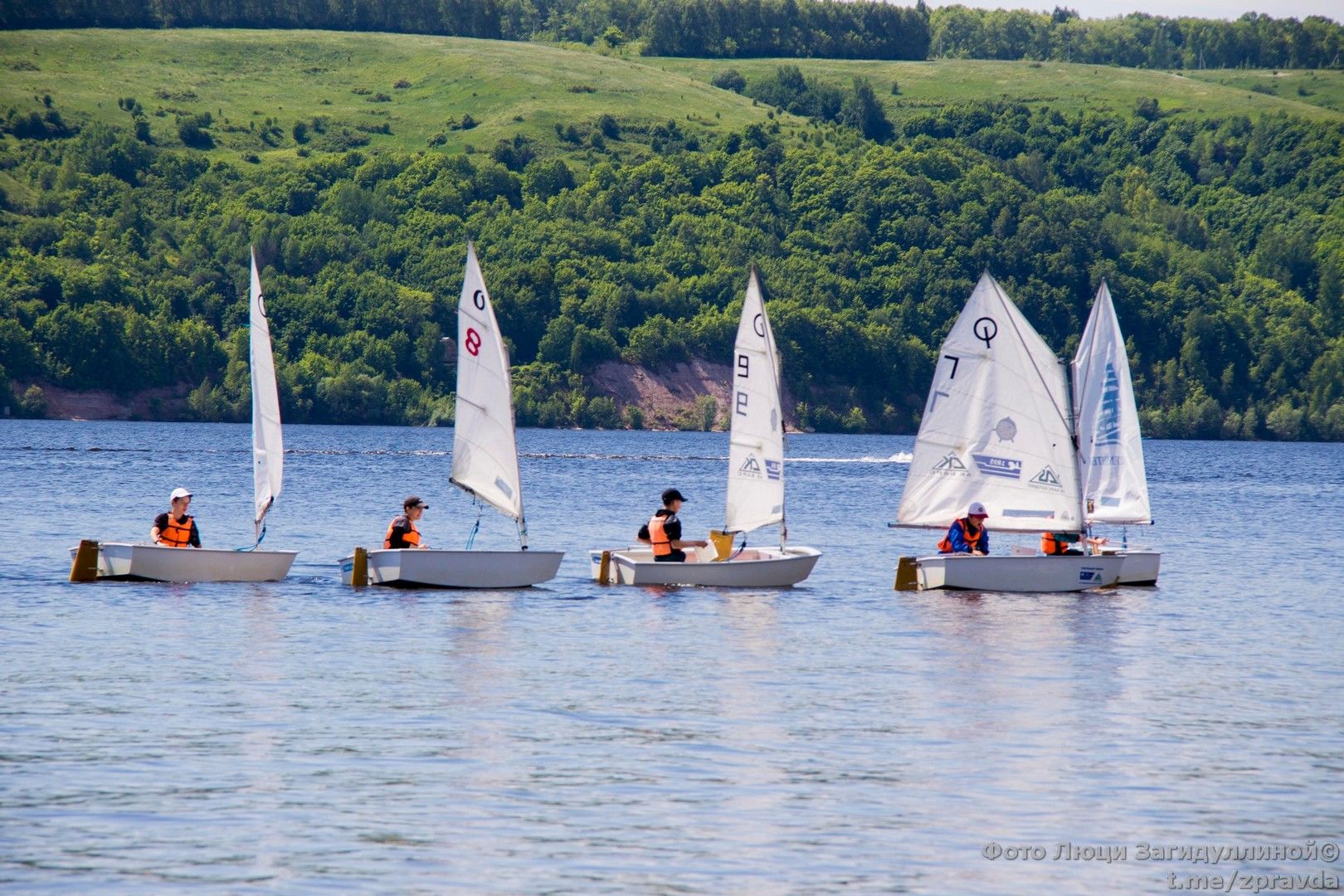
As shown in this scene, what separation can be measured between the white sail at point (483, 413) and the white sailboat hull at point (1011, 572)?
384 inches

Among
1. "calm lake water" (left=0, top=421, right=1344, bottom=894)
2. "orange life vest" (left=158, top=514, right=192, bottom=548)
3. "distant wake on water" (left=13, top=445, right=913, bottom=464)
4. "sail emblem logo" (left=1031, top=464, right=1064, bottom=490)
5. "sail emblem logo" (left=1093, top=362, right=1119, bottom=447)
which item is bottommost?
"calm lake water" (left=0, top=421, right=1344, bottom=894)

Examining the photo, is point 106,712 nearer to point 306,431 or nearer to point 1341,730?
point 1341,730

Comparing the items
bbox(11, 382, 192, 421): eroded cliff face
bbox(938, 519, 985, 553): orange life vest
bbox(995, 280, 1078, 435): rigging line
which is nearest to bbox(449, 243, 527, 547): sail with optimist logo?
bbox(938, 519, 985, 553): orange life vest

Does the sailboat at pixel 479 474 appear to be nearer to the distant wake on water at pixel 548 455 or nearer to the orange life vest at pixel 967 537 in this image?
the orange life vest at pixel 967 537

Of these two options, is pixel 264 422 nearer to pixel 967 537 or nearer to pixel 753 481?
pixel 753 481

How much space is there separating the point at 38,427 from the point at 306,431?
2533 cm

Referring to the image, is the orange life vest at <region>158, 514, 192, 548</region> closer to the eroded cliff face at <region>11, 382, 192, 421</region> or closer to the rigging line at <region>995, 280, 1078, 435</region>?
the rigging line at <region>995, 280, 1078, 435</region>

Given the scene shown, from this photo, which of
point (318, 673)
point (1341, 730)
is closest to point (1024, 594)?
point (1341, 730)

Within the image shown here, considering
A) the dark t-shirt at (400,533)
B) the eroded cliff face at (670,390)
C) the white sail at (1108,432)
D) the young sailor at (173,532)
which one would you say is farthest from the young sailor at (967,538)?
the eroded cliff face at (670,390)

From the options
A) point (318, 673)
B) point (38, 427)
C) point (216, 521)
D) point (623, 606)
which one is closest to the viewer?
point (318, 673)

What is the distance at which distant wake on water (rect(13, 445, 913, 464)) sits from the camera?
128000mm

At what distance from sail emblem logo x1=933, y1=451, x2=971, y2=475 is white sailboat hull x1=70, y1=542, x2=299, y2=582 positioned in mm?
15536

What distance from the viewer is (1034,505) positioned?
1743 inches

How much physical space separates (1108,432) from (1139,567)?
444 centimetres
